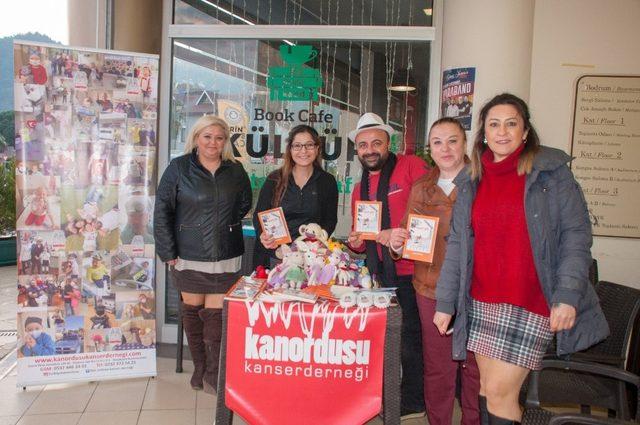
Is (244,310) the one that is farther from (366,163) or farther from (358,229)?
(366,163)

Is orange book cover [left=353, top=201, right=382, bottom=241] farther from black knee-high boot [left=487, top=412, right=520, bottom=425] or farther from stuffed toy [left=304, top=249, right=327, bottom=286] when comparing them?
black knee-high boot [left=487, top=412, right=520, bottom=425]

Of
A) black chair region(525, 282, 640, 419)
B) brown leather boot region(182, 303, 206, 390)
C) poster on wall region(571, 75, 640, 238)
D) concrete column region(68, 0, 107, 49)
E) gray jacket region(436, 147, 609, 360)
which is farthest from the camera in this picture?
concrete column region(68, 0, 107, 49)

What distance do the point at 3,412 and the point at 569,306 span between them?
303 centimetres

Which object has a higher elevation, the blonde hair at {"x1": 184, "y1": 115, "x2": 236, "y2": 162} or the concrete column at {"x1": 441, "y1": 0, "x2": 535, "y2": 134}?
the concrete column at {"x1": 441, "y1": 0, "x2": 535, "y2": 134}

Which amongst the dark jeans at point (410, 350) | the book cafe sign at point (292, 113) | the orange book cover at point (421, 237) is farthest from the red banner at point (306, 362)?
the book cafe sign at point (292, 113)

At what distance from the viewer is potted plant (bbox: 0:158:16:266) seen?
6.26 meters

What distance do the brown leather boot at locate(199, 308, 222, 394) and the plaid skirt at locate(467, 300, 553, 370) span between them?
171cm

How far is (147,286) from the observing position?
3.30 metres

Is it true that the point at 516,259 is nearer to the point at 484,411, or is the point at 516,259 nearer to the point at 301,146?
the point at 484,411

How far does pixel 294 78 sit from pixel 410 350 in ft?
7.69

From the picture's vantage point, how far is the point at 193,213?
3.03m

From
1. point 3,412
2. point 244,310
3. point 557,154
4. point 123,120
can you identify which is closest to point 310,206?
point 244,310

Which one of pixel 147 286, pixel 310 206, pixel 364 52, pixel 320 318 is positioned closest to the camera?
pixel 320 318

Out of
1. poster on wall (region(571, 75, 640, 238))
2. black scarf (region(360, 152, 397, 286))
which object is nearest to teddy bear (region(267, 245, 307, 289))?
black scarf (region(360, 152, 397, 286))
